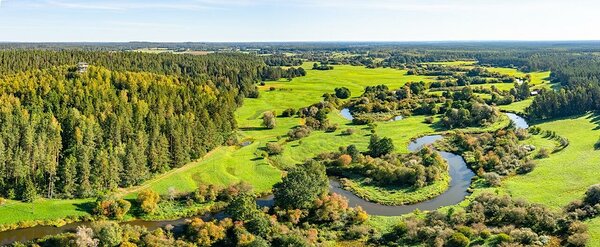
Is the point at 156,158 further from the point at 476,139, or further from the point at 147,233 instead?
the point at 476,139

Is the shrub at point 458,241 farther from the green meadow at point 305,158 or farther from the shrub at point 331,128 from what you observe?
the shrub at point 331,128

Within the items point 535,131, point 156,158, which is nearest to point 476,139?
point 535,131

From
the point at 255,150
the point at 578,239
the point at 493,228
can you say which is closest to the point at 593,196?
the point at 578,239

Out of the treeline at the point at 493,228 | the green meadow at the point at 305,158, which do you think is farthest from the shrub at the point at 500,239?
the green meadow at the point at 305,158

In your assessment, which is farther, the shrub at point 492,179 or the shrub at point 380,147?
the shrub at point 380,147

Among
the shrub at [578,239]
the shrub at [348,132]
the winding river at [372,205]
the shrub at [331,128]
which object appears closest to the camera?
the shrub at [578,239]

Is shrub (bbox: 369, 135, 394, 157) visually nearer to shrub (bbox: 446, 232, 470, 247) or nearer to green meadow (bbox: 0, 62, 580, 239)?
green meadow (bbox: 0, 62, 580, 239)
